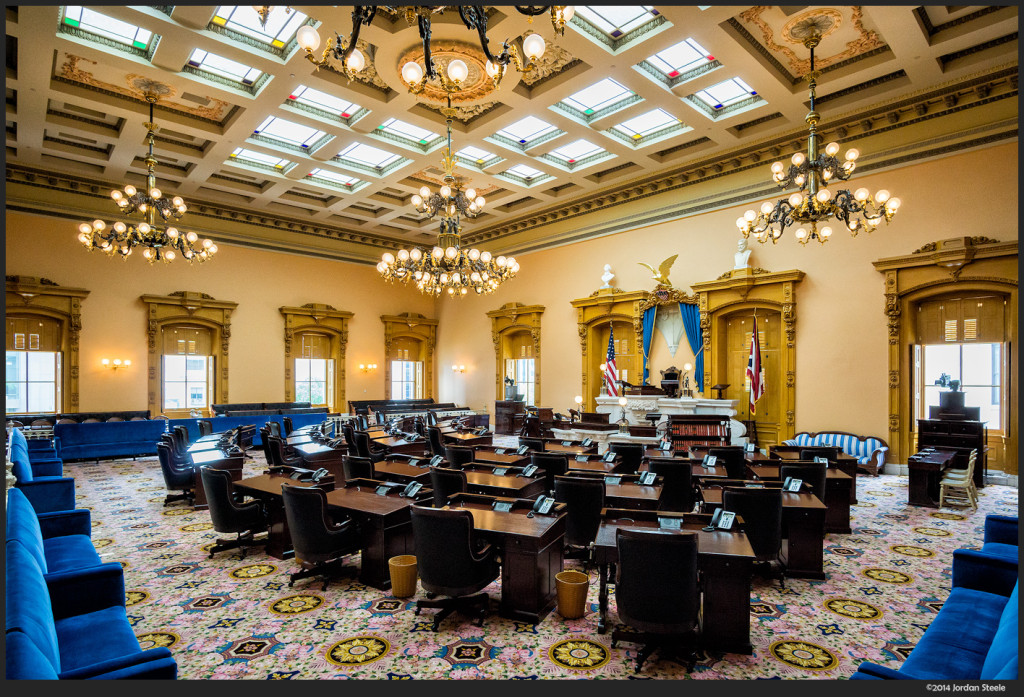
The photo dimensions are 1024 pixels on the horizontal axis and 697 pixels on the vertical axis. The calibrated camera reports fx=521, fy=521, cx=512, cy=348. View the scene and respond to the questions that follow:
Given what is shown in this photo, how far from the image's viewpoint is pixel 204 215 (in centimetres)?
1498

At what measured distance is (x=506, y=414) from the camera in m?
15.5

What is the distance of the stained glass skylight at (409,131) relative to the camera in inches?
433

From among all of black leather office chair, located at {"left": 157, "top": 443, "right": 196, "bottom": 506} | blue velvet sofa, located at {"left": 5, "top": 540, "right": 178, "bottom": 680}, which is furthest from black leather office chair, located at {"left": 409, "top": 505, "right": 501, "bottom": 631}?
black leather office chair, located at {"left": 157, "top": 443, "right": 196, "bottom": 506}

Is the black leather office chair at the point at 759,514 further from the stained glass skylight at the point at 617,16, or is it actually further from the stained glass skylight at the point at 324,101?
the stained glass skylight at the point at 324,101

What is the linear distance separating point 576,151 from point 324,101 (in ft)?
18.6

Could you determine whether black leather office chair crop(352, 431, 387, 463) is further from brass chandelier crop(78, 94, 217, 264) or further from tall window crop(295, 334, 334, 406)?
tall window crop(295, 334, 334, 406)

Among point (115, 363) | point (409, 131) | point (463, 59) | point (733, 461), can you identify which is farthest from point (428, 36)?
point (115, 363)

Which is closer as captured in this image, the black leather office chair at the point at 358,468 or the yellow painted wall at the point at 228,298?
the black leather office chair at the point at 358,468

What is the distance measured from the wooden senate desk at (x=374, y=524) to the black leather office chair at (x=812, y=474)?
3.80 meters

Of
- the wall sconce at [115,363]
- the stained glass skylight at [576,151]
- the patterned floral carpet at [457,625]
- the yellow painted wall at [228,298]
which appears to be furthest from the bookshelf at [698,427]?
the wall sconce at [115,363]

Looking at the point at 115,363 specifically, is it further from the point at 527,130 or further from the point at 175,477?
the point at 527,130

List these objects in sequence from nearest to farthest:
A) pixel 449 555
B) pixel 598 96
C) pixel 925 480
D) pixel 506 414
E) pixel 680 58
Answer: pixel 449 555, pixel 925 480, pixel 680 58, pixel 598 96, pixel 506 414

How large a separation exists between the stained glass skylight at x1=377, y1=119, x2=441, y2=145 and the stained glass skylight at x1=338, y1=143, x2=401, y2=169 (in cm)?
64

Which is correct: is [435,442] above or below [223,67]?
below
